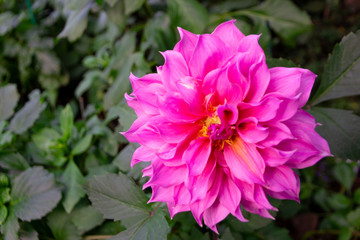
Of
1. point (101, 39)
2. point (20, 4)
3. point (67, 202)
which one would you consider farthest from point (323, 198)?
point (20, 4)

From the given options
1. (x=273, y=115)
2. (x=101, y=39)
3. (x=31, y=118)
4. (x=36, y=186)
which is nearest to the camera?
(x=273, y=115)

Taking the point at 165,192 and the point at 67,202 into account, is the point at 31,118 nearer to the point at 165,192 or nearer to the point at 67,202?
the point at 67,202

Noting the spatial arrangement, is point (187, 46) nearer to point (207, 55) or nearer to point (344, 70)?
point (207, 55)

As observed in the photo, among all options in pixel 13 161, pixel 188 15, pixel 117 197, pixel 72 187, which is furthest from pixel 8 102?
pixel 188 15

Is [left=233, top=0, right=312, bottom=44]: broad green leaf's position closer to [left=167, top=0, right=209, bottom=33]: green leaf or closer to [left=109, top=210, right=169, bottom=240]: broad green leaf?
[left=167, top=0, right=209, bottom=33]: green leaf

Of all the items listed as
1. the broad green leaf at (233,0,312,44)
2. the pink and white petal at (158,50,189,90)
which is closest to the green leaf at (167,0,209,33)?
the broad green leaf at (233,0,312,44)

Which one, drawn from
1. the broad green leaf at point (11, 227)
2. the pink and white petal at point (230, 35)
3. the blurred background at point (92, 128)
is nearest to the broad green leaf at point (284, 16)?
the blurred background at point (92, 128)
